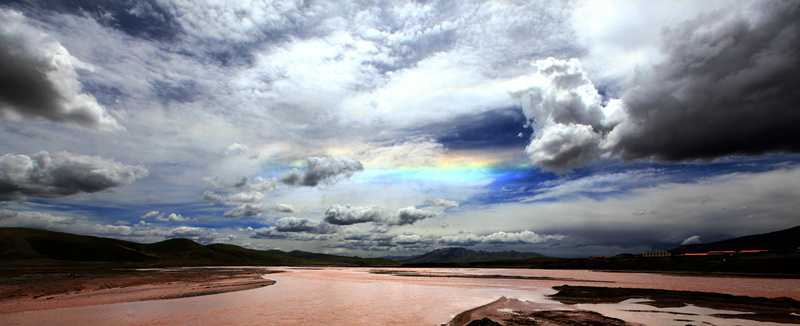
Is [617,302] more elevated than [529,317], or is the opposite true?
[529,317]

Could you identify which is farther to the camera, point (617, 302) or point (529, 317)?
point (617, 302)

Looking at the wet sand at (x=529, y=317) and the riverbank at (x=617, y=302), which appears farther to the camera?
the riverbank at (x=617, y=302)

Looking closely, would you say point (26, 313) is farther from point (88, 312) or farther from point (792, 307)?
point (792, 307)

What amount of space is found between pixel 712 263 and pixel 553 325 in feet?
438

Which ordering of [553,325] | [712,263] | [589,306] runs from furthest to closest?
[712,263] < [589,306] < [553,325]

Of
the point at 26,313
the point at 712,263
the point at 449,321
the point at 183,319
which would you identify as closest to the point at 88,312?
the point at 26,313

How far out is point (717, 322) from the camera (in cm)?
2452

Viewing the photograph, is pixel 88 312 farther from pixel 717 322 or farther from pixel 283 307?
pixel 717 322

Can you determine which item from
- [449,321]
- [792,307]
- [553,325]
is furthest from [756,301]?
[449,321]

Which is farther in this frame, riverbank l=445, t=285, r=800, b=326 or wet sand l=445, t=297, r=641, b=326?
riverbank l=445, t=285, r=800, b=326

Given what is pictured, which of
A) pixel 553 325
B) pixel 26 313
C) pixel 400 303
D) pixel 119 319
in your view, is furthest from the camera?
pixel 400 303

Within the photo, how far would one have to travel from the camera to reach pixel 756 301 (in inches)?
1384

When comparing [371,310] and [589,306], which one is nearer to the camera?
[371,310]

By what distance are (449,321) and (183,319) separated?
19.5m
